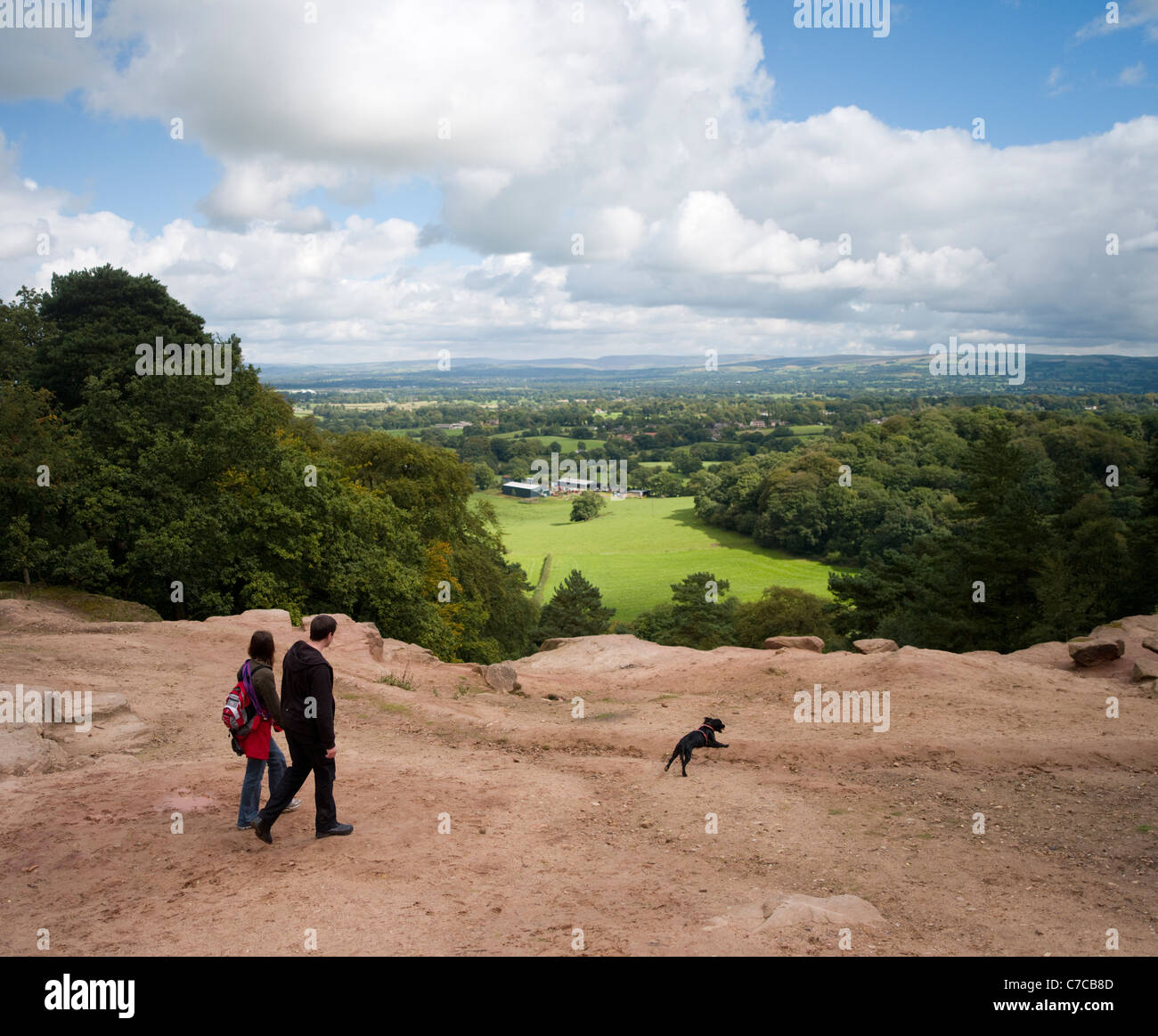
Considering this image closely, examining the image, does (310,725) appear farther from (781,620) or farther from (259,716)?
(781,620)

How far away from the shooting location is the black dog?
12.1 m

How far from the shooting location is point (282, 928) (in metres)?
6.79

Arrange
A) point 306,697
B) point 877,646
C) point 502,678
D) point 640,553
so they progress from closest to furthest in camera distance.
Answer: point 306,697
point 502,678
point 877,646
point 640,553

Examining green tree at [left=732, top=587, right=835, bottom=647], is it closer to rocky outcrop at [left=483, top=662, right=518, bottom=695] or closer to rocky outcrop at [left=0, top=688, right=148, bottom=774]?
rocky outcrop at [left=483, top=662, right=518, bottom=695]

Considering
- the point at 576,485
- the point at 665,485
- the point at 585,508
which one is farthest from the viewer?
the point at 665,485

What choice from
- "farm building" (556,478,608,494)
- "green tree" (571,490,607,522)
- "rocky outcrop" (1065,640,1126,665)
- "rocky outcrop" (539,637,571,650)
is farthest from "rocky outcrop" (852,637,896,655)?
"farm building" (556,478,608,494)

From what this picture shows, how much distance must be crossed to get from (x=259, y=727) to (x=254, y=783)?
29.1 inches

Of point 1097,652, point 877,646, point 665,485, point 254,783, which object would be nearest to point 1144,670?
point 1097,652

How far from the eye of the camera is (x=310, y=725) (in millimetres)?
8266

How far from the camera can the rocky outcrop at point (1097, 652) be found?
18125 millimetres

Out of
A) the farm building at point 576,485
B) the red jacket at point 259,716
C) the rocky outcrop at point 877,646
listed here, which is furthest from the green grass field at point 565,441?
the red jacket at point 259,716

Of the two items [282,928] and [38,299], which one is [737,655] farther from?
[38,299]
